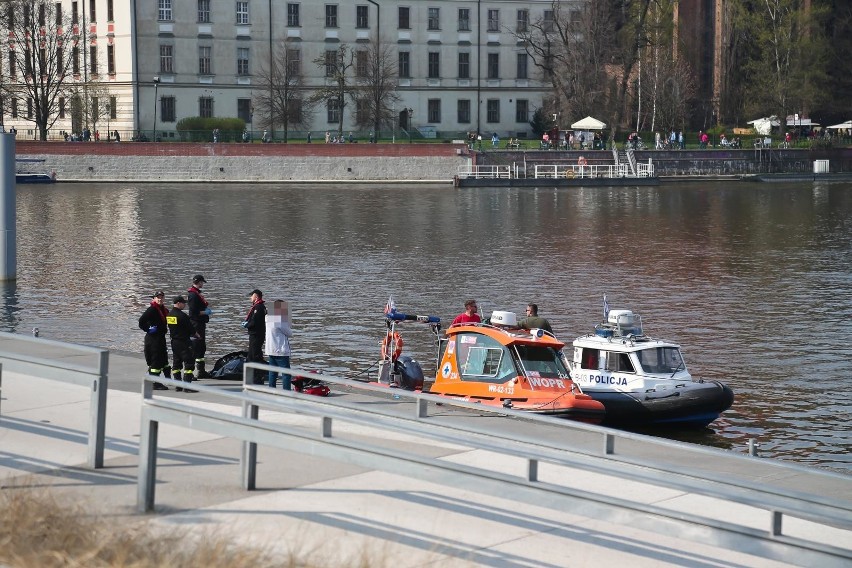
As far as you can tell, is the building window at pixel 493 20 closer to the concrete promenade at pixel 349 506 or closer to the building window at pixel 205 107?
the building window at pixel 205 107

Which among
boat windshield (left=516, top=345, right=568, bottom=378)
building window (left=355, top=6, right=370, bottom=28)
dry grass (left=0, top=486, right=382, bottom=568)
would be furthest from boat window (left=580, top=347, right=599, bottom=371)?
building window (left=355, top=6, right=370, bottom=28)

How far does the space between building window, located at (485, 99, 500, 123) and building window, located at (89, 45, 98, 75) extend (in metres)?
31.1

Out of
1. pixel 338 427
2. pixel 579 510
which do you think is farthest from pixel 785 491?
pixel 338 427

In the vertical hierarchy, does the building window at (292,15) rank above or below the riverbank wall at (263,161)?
above

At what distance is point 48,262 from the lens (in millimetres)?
49094

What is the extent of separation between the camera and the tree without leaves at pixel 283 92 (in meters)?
106

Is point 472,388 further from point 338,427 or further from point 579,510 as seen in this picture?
point 579,510

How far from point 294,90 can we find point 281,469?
96.1 metres

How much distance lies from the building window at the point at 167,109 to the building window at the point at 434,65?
21.0 metres

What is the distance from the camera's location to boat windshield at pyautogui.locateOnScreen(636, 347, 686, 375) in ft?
79.6

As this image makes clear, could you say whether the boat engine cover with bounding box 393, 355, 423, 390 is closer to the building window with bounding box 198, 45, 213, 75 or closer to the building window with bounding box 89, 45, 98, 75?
the building window with bounding box 198, 45, 213, 75

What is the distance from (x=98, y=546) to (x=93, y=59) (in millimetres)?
101263

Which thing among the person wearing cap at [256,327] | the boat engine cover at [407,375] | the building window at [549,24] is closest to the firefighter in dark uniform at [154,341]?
the person wearing cap at [256,327]

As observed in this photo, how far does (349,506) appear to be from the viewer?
11.5 metres
